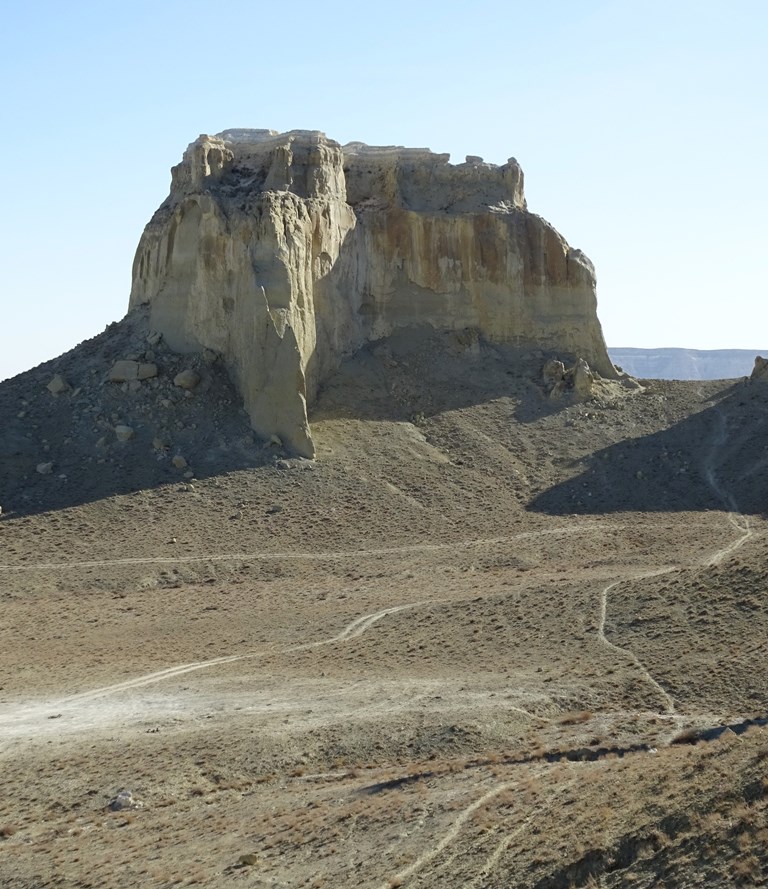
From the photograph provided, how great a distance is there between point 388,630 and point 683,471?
20.6 meters

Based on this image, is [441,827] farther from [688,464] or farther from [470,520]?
[688,464]

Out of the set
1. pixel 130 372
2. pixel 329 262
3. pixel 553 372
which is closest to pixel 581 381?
pixel 553 372

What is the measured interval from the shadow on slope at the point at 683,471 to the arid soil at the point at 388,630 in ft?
0.44

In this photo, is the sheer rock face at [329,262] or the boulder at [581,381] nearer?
the sheer rock face at [329,262]

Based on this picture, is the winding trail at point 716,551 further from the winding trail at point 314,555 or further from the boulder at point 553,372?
the boulder at point 553,372

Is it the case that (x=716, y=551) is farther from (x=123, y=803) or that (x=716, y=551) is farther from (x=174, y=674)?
(x=123, y=803)

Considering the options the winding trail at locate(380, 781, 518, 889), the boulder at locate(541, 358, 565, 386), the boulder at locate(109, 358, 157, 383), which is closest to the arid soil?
the winding trail at locate(380, 781, 518, 889)

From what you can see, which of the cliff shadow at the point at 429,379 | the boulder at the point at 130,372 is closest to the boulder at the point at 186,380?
the boulder at the point at 130,372

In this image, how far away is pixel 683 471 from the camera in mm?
49031

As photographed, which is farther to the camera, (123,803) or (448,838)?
(123,803)

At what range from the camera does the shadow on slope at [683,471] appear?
46.6 metres

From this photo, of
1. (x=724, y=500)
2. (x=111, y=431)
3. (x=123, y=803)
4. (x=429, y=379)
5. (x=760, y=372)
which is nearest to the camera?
(x=123, y=803)

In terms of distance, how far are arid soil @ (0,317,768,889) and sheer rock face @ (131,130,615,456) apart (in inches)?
52.7

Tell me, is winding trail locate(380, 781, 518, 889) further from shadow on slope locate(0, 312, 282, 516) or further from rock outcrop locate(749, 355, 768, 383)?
rock outcrop locate(749, 355, 768, 383)
